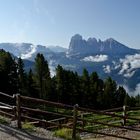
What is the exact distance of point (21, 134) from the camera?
16297 millimetres

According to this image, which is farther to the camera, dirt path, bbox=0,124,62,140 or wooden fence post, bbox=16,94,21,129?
wooden fence post, bbox=16,94,21,129

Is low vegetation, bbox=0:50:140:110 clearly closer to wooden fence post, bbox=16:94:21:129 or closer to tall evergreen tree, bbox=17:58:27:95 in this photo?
tall evergreen tree, bbox=17:58:27:95

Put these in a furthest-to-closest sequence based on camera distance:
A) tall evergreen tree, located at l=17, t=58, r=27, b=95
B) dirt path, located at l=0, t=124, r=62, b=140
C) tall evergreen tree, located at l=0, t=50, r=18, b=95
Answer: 1. tall evergreen tree, located at l=17, t=58, r=27, b=95
2. tall evergreen tree, located at l=0, t=50, r=18, b=95
3. dirt path, located at l=0, t=124, r=62, b=140

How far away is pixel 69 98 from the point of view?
111 meters

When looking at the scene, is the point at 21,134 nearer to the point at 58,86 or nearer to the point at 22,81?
the point at 22,81

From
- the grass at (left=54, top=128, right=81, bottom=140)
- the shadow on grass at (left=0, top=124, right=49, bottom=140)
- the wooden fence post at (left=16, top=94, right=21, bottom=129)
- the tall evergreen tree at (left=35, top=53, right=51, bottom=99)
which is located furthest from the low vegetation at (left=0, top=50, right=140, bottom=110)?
the grass at (left=54, top=128, right=81, bottom=140)

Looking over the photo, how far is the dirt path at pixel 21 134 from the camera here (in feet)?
52.0

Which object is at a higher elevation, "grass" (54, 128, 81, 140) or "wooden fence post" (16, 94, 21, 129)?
"wooden fence post" (16, 94, 21, 129)

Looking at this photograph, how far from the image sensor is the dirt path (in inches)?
624

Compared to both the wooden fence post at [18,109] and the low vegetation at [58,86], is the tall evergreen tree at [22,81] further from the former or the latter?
the wooden fence post at [18,109]

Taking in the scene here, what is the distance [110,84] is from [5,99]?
5233cm

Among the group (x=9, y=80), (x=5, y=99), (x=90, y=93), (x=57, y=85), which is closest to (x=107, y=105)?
(x=90, y=93)

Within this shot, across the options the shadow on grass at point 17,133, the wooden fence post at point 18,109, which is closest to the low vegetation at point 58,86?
the wooden fence post at point 18,109

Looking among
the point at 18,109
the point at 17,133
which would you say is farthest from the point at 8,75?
the point at 17,133
